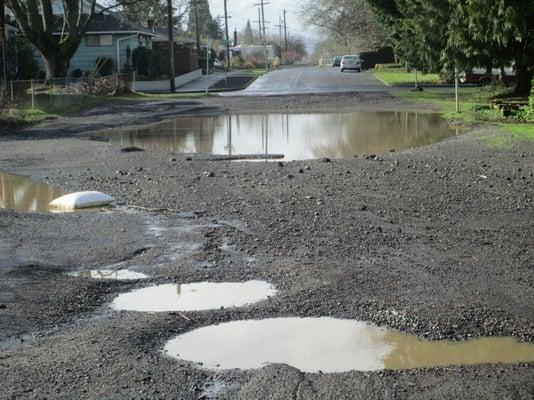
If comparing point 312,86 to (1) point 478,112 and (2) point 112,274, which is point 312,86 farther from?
(2) point 112,274

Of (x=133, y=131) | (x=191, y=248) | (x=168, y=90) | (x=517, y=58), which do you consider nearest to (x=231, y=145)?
(x=133, y=131)

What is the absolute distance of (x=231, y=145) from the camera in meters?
21.4

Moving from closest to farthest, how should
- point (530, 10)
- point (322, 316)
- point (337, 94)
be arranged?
point (322, 316), point (530, 10), point (337, 94)

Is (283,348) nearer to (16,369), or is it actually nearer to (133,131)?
(16,369)

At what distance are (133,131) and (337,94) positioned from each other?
18.8m

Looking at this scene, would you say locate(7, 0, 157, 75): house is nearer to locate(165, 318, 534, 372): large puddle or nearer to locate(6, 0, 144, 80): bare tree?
locate(6, 0, 144, 80): bare tree

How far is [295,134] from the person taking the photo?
2414 centimetres

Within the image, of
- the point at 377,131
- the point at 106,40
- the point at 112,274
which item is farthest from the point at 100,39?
the point at 112,274

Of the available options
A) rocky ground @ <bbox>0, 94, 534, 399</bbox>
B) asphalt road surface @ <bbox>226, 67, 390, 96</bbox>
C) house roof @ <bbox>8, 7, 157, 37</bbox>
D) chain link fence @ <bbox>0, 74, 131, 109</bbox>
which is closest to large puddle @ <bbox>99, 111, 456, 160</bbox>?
rocky ground @ <bbox>0, 94, 534, 399</bbox>

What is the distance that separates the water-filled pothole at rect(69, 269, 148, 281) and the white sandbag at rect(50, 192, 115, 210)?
413cm

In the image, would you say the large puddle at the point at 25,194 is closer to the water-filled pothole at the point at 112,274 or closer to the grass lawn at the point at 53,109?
the water-filled pothole at the point at 112,274

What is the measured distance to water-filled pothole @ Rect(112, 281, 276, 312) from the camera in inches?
287

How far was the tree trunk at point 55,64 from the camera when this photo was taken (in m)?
47.8

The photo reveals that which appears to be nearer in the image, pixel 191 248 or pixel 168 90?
pixel 191 248
